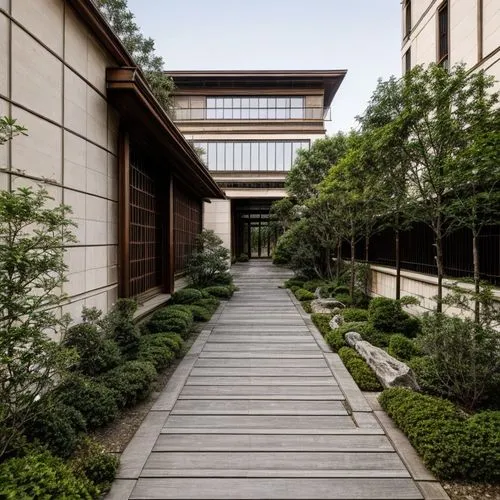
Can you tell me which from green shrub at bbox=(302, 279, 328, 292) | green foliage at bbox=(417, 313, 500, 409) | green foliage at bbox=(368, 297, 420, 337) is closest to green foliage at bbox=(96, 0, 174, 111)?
green shrub at bbox=(302, 279, 328, 292)

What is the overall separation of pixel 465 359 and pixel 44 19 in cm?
726

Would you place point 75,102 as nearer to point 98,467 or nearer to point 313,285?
point 98,467

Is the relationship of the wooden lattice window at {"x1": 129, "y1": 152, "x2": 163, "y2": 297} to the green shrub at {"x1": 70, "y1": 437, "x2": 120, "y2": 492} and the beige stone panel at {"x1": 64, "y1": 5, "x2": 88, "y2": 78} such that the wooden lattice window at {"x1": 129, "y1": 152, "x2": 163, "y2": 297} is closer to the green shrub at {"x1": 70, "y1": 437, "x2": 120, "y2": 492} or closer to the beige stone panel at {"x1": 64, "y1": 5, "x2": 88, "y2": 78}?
the beige stone panel at {"x1": 64, "y1": 5, "x2": 88, "y2": 78}

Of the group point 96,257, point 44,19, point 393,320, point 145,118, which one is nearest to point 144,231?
point 145,118

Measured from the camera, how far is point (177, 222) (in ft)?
47.5

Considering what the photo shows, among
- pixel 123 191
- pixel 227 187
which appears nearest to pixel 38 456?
pixel 123 191

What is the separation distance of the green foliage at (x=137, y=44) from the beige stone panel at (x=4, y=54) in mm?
10783

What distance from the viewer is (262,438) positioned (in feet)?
13.0

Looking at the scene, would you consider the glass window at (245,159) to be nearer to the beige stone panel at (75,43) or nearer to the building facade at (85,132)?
the building facade at (85,132)

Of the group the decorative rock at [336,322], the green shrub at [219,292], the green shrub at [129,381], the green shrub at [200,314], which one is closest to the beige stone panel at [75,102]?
the green shrub at [129,381]

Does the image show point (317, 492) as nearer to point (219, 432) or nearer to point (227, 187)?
point (219, 432)

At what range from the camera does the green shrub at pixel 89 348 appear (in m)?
5.00

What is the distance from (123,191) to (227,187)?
1811 cm

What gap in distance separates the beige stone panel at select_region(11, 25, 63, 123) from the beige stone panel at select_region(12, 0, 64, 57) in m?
0.14
